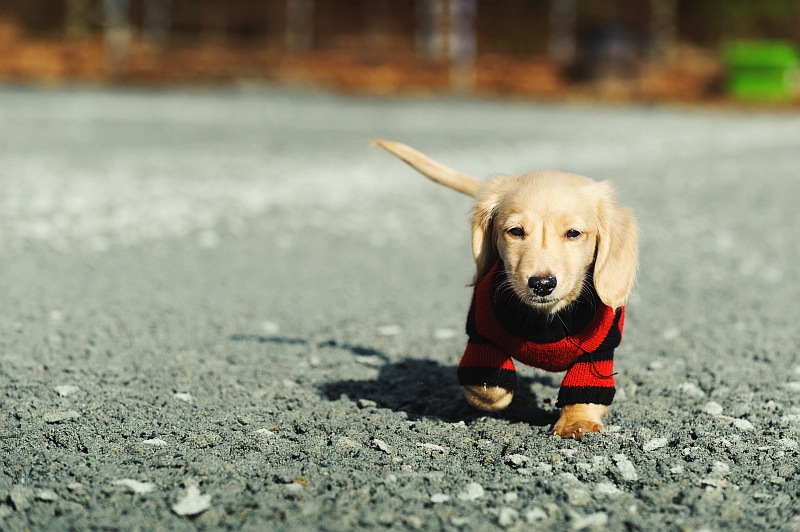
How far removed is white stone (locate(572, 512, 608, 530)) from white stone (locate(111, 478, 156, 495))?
1.38 meters

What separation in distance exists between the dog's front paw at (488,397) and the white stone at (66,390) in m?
1.71

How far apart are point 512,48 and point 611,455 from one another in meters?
27.5

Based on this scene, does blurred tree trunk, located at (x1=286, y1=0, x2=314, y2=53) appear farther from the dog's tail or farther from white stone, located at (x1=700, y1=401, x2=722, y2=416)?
white stone, located at (x1=700, y1=401, x2=722, y2=416)

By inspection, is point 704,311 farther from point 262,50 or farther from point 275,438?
point 262,50

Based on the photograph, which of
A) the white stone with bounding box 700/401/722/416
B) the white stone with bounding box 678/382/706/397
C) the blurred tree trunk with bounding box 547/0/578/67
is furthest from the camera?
the blurred tree trunk with bounding box 547/0/578/67

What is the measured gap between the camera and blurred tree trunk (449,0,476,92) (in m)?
26.4

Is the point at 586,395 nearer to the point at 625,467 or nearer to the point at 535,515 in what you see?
the point at 625,467

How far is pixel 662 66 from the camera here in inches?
1092

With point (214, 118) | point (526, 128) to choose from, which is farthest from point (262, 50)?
point (526, 128)

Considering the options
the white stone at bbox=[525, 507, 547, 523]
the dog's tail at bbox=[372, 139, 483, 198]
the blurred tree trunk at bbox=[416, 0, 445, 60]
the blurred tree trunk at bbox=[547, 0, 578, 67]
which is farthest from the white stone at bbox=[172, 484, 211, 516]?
the blurred tree trunk at bbox=[416, 0, 445, 60]

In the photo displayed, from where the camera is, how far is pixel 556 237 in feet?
11.1

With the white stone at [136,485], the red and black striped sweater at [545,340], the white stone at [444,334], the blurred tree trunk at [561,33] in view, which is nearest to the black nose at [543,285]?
the red and black striped sweater at [545,340]

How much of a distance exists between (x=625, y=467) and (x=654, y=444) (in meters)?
0.30

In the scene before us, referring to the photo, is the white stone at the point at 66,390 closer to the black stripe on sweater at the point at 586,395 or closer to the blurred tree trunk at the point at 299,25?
the black stripe on sweater at the point at 586,395
